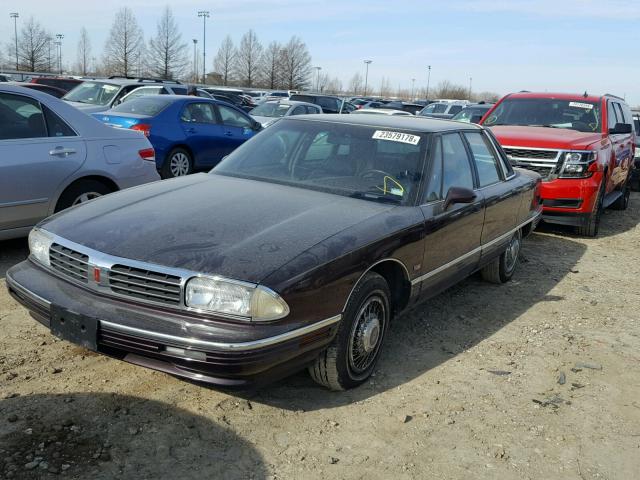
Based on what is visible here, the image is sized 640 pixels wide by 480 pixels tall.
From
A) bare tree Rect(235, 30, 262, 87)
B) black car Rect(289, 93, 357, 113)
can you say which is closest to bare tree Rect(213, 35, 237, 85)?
bare tree Rect(235, 30, 262, 87)

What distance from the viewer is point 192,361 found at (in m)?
2.97

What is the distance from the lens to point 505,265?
619 centimetres

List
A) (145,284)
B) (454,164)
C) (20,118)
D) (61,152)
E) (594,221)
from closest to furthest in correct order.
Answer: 1. (145,284)
2. (454,164)
3. (20,118)
4. (61,152)
5. (594,221)

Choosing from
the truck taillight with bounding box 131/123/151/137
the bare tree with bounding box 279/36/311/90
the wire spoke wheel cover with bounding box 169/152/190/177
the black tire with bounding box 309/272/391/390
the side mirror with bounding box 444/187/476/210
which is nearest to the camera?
the black tire with bounding box 309/272/391/390

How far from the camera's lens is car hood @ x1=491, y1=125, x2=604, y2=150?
8297 mm

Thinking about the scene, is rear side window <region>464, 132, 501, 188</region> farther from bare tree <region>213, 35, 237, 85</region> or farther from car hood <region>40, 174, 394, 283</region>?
bare tree <region>213, 35, 237, 85</region>

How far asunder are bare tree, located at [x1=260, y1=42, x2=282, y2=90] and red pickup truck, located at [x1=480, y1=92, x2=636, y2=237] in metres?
67.6

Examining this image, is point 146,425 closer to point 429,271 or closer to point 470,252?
point 429,271

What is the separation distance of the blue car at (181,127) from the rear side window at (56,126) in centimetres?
419

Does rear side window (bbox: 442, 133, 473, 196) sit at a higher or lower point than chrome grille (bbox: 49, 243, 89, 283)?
higher

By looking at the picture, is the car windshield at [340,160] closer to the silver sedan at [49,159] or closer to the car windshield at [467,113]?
the silver sedan at [49,159]

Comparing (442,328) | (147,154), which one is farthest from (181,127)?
(442,328)

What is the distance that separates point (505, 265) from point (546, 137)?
306cm

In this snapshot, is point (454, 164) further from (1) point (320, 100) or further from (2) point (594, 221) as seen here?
(1) point (320, 100)
